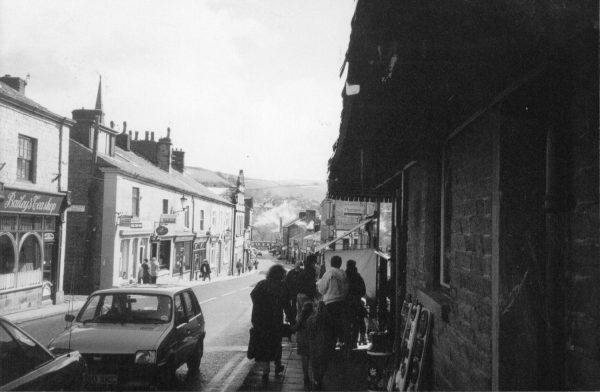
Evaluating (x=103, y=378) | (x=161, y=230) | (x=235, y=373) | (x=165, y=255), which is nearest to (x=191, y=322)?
(x=235, y=373)

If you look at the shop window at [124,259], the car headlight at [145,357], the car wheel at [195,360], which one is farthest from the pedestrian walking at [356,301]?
the shop window at [124,259]

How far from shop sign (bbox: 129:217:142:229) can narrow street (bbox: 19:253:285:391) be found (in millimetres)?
8123

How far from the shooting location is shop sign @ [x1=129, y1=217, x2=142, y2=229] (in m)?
27.0

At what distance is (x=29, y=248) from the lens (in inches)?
746

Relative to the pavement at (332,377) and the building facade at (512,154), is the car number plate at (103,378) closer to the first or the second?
the pavement at (332,377)

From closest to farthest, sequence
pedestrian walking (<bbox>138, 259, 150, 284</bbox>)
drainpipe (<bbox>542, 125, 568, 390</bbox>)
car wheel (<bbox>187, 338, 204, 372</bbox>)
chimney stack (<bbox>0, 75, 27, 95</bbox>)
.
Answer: drainpipe (<bbox>542, 125, 568, 390</bbox>), car wheel (<bbox>187, 338, 204, 372</bbox>), chimney stack (<bbox>0, 75, 27, 95</bbox>), pedestrian walking (<bbox>138, 259, 150, 284</bbox>)

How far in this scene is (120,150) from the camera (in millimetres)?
32719

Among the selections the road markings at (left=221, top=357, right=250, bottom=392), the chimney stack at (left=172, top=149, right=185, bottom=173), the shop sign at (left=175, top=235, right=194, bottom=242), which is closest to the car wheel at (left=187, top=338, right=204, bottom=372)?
the road markings at (left=221, top=357, right=250, bottom=392)

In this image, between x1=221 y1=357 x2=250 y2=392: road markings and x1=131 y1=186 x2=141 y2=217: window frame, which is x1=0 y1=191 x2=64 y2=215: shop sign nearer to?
x1=131 y1=186 x2=141 y2=217: window frame

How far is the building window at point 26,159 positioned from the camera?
18.3m

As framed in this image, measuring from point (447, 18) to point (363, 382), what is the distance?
18.3 feet

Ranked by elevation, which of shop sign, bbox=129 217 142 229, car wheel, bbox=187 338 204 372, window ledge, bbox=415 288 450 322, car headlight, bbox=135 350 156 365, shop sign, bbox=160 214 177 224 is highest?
shop sign, bbox=160 214 177 224

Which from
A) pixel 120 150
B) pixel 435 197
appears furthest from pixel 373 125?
pixel 120 150

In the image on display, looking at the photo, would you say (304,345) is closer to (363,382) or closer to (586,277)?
(363,382)
